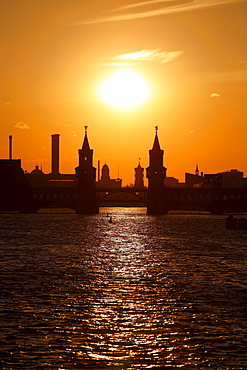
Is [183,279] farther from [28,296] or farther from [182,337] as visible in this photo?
[182,337]

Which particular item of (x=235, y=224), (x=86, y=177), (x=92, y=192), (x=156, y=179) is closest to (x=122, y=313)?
(x=235, y=224)

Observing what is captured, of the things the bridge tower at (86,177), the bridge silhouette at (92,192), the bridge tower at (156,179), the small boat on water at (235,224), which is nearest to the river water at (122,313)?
the small boat on water at (235,224)

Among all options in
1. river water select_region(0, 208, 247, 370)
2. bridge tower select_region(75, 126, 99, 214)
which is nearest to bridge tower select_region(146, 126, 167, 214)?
bridge tower select_region(75, 126, 99, 214)

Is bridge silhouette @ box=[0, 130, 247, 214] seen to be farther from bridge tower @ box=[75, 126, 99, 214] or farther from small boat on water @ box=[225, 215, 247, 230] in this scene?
Result: small boat on water @ box=[225, 215, 247, 230]

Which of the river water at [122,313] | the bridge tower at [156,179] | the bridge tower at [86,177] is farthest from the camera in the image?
the bridge tower at [156,179]

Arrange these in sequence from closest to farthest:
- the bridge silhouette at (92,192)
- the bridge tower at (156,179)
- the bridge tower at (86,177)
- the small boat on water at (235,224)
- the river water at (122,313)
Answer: the river water at (122,313), the small boat on water at (235,224), the bridge silhouette at (92,192), the bridge tower at (86,177), the bridge tower at (156,179)

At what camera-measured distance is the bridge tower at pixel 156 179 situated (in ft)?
625

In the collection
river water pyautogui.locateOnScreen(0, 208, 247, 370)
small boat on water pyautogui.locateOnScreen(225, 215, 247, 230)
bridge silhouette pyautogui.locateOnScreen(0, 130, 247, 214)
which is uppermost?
bridge silhouette pyautogui.locateOnScreen(0, 130, 247, 214)

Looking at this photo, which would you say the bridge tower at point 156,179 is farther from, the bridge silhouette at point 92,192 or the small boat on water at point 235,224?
the small boat on water at point 235,224

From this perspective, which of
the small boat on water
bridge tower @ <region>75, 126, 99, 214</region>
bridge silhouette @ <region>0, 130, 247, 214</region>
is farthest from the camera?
bridge tower @ <region>75, 126, 99, 214</region>

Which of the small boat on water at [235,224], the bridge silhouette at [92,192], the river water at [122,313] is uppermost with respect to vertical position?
the bridge silhouette at [92,192]

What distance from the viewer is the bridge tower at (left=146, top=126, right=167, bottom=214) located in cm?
19038

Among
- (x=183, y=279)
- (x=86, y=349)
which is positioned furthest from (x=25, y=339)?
(x=183, y=279)

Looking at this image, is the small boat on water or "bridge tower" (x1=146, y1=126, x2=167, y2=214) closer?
the small boat on water
